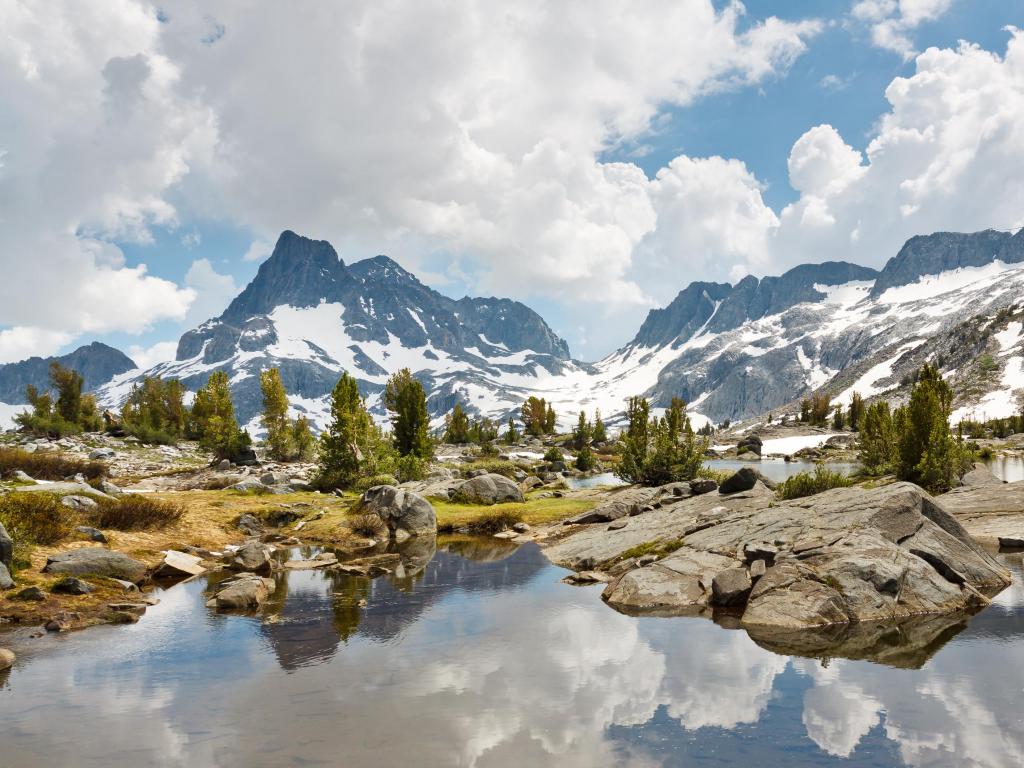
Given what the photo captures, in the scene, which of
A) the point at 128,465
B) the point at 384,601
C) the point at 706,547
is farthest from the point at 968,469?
the point at 128,465

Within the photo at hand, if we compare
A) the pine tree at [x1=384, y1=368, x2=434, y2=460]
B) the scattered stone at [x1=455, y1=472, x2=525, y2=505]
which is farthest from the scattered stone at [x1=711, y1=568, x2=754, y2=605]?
the pine tree at [x1=384, y1=368, x2=434, y2=460]

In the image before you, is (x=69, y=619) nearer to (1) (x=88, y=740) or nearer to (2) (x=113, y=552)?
A: (2) (x=113, y=552)

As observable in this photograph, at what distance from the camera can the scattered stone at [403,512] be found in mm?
32969

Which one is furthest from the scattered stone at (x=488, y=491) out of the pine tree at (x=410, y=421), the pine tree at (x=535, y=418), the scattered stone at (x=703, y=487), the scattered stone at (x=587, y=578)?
the pine tree at (x=535, y=418)

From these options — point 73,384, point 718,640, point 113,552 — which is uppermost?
point 73,384

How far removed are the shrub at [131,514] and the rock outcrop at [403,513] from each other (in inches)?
388

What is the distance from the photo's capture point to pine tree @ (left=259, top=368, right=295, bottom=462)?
7950 cm

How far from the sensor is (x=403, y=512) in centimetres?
3322

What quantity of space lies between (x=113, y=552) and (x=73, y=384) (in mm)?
87911

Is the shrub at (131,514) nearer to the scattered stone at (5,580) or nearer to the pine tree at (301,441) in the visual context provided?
the scattered stone at (5,580)

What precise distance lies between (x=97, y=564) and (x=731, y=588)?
20667 mm

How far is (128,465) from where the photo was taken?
6431 centimetres

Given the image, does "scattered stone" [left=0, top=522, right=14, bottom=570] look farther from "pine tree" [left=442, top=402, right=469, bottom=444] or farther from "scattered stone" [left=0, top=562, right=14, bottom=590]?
"pine tree" [left=442, top=402, right=469, bottom=444]

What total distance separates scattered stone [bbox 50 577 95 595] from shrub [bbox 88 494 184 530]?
901 cm
